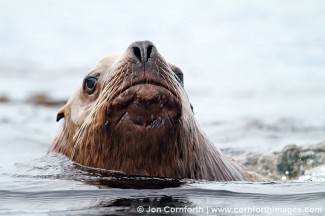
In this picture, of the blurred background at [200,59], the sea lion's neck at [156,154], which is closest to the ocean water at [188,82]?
the blurred background at [200,59]

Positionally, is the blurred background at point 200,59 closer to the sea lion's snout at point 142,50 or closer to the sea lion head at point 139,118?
the sea lion head at point 139,118

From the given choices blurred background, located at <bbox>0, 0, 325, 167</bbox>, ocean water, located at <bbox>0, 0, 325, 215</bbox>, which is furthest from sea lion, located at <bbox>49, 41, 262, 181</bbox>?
blurred background, located at <bbox>0, 0, 325, 167</bbox>

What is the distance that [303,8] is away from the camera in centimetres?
2186

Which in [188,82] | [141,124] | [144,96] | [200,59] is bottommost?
[141,124]

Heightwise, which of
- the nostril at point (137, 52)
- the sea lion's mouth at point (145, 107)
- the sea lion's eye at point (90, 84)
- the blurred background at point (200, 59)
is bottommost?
the sea lion's mouth at point (145, 107)

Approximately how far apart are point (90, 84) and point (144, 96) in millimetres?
877

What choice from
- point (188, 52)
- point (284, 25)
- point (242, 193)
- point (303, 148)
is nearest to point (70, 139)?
point (242, 193)

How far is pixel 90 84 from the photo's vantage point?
5.80 metres

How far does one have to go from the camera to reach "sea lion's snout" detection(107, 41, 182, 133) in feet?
16.5

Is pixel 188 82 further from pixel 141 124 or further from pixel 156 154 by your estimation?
pixel 141 124

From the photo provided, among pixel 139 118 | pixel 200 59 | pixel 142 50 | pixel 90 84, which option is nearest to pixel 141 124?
pixel 139 118

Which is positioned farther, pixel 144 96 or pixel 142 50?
pixel 142 50

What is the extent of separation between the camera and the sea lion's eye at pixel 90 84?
18.9ft

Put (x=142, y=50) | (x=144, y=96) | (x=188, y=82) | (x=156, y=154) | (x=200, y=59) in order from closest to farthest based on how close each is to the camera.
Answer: (x=144, y=96) < (x=142, y=50) < (x=156, y=154) < (x=188, y=82) < (x=200, y=59)
